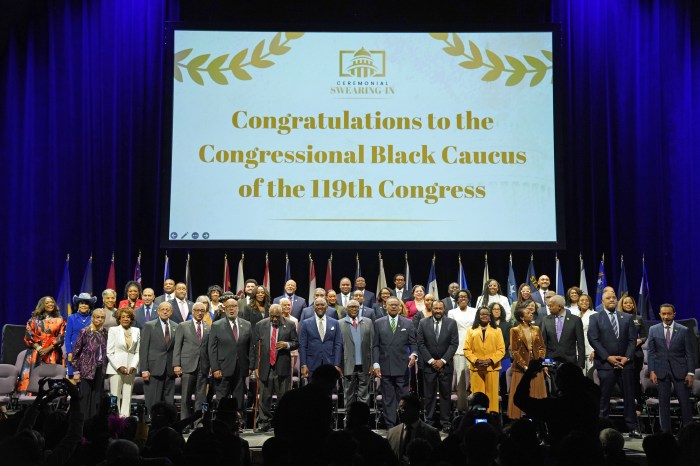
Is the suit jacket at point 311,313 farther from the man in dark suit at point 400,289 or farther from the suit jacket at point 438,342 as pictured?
the man in dark suit at point 400,289

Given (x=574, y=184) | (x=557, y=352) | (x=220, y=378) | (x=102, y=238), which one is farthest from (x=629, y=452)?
(x=102, y=238)

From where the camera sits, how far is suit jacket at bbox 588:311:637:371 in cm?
1005

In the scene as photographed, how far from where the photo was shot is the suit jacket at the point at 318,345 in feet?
33.6

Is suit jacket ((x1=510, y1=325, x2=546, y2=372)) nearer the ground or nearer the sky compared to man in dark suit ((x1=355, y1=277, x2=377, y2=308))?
nearer the ground

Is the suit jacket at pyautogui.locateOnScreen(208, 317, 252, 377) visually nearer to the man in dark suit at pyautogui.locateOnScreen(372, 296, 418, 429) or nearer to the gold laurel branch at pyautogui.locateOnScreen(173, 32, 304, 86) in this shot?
the man in dark suit at pyautogui.locateOnScreen(372, 296, 418, 429)

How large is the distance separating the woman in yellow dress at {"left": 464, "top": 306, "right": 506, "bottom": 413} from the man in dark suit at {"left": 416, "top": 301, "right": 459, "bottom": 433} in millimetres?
234

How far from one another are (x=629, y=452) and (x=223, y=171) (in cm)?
672

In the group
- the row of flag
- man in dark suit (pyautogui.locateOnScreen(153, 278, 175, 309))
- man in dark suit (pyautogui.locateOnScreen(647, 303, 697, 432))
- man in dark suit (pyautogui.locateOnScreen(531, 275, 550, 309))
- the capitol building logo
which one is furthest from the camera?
the capitol building logo

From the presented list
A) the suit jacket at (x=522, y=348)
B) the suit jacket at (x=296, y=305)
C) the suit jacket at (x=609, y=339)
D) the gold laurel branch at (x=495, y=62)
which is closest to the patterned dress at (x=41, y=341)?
the suit jacket at (x=296, y=305)

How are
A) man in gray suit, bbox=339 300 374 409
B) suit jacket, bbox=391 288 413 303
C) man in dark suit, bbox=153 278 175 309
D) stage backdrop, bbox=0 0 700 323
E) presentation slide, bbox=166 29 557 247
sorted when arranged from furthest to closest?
1. stage backdrop, bbox=0 0 700 323
2. presentation slide, bbox=166 29 557 247
3. suit jacket, bbox=391 288 413 303
4. man in dark suit, bbox=153 278 175 309
5. man in gray suit, bbox=339 300 374 409

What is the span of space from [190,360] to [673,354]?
532 centimetres

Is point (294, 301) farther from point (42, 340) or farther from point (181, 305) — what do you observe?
point (42, 340)

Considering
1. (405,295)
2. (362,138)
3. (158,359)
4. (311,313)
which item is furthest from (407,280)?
(158,359)

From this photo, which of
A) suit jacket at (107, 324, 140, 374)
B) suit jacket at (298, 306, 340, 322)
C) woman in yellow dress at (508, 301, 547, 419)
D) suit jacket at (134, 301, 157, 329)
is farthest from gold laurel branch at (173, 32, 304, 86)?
woman in yellow dress at (508, 301, 547, 419)
